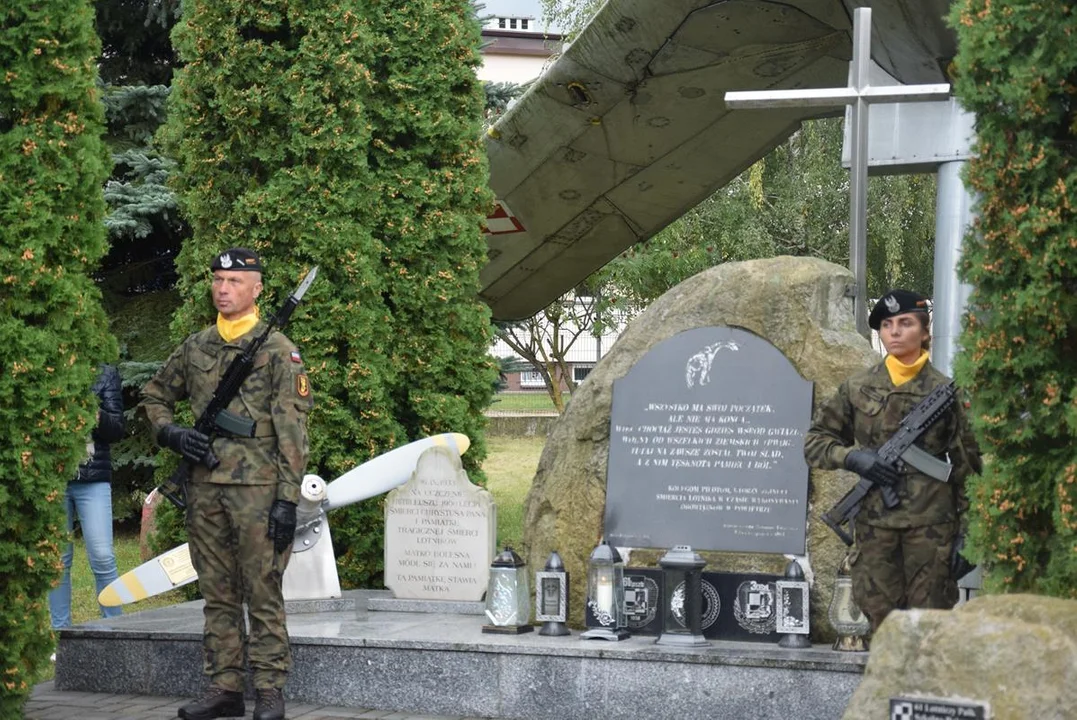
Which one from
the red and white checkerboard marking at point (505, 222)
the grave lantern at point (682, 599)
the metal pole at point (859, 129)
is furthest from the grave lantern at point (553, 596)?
the red and white checkerboard marking at point (505, 222)

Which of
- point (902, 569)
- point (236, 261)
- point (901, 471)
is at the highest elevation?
point (236, 261)

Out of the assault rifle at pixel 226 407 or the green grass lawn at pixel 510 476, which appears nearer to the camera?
the assault rifle at pixel 226 407

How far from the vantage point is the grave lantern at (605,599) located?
6.46 m

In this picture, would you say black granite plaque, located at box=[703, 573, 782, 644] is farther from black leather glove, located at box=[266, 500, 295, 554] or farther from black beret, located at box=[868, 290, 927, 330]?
black leather glove, located at box=[266, 500, 295, 554]

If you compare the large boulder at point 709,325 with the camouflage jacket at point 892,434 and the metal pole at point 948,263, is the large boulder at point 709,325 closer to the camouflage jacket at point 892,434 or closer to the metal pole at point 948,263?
the camouflage jacket at point 892,434

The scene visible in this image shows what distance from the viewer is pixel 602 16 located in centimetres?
1170

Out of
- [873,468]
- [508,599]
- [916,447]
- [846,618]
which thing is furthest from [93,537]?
[916,447]

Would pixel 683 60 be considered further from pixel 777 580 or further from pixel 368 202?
pixel 777 580

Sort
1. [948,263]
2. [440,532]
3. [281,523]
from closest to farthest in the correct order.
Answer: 1. [281,523]
2. [440,532]
3. [948,263]

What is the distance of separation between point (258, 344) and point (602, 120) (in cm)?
731

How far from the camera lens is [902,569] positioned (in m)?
5.63

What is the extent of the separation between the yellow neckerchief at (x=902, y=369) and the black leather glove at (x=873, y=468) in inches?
13.9

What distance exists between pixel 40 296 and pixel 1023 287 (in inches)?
150

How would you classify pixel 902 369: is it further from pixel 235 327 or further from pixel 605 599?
pixel 235 327
